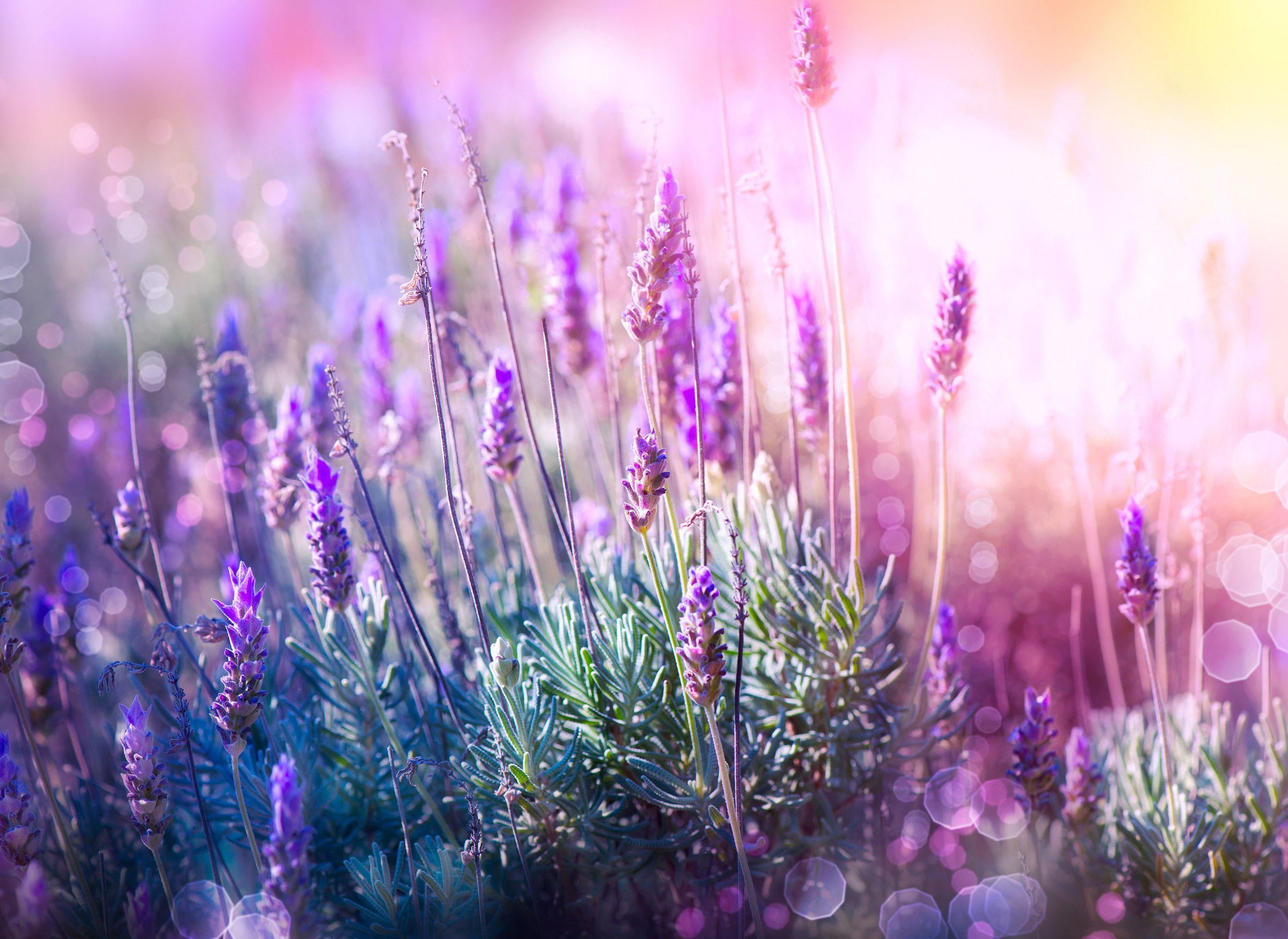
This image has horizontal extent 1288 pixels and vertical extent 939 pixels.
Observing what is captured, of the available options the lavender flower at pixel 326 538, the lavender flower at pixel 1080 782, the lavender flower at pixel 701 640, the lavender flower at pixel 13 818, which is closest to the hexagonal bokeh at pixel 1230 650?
the lavender flower at pixel 1080 782

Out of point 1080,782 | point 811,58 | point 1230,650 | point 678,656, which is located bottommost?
point 1230,650

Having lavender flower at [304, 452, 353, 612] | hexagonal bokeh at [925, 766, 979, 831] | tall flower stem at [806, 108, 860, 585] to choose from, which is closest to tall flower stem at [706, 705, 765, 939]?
tall flower stem at [806, 108, 860, 585]

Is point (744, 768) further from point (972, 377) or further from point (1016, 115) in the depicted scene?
point (1016, 115)

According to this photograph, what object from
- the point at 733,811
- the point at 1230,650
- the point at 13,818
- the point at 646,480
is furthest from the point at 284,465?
the point at 1230,650

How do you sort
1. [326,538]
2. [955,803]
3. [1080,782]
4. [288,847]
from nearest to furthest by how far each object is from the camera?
[288,847], [326,538], [1080,782], [955,803]

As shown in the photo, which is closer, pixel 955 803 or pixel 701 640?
pixel 701 640

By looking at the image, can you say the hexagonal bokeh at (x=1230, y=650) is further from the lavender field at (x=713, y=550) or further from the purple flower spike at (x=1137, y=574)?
the purple flower spike at (x=1137, y=574)

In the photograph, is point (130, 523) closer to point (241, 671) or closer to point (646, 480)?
point (241, 671)
